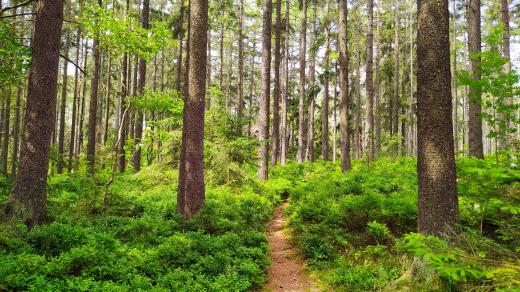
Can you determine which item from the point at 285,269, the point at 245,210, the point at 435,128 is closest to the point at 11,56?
the point at 245,210

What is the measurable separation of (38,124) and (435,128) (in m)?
7.22

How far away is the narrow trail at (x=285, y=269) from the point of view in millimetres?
6180

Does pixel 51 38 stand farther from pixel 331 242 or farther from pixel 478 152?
pixel 478 152

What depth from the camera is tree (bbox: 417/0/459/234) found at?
16.6ft

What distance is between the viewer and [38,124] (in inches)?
260

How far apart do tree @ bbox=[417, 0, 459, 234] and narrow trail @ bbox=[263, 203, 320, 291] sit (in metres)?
2.46

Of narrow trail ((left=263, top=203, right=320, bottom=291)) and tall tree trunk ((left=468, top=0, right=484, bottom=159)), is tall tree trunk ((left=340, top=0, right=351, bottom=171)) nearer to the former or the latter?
tall tree trunk ((left=468, top=0, right=484, bottom=159))

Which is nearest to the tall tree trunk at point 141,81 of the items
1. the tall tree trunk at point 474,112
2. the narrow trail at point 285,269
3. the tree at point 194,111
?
the tree at point 194,111

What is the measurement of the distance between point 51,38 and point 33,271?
4.74 metres

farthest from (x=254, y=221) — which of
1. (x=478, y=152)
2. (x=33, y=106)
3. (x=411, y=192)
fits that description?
(x=478, y=152)

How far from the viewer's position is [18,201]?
640cm

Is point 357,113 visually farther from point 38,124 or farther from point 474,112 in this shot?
point 38,124

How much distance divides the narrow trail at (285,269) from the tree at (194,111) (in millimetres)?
2212

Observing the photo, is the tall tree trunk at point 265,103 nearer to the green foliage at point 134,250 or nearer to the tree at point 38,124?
the green foliage at point 134,250
